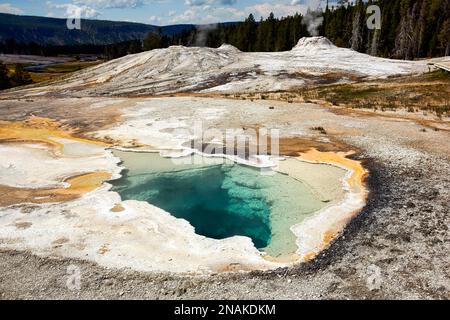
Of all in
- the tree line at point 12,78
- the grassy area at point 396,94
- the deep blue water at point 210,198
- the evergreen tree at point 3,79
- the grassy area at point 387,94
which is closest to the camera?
the deep blue water at point 210,198

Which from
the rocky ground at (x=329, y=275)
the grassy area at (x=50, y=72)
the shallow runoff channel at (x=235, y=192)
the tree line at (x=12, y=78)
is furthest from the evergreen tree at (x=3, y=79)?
the rocky ground at (x=329, y=275)

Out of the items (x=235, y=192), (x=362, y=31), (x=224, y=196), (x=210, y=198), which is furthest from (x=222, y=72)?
(x=362, y=31)

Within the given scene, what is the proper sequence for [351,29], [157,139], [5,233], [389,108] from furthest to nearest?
[351,29] < [389,108] < [157,139] < [5,233]

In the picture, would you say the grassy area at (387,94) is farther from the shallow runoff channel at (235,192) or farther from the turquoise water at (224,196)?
the turquoise water at (224,196)

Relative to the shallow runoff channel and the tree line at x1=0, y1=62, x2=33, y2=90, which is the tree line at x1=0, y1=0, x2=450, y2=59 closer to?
the tree line at x1=0, y1=62, x2=33, y2=90

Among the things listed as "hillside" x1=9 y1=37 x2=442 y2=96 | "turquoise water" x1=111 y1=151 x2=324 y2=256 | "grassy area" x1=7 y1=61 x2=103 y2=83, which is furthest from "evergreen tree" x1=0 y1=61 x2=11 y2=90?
"turquoise water" x1=111 y1=151 x2=324 y2=256

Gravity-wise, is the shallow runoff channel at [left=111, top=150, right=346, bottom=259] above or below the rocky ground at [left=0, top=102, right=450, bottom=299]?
below

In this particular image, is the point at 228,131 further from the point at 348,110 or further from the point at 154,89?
the point at 154,89
